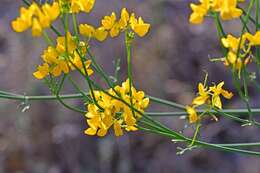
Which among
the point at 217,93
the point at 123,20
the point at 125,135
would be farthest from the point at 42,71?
the point at 125,135

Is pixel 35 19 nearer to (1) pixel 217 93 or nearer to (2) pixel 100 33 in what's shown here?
(2) pixel 100 33

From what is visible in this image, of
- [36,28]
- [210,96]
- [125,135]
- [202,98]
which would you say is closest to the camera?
[36,28]

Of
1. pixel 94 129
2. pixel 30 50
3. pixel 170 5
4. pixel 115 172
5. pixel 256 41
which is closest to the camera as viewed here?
pixel 256 41

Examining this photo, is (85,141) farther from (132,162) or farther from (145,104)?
(145,104)

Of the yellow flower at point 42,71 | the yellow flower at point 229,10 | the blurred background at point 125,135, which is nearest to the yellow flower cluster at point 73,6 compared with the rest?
the yellow flower at point 42,71

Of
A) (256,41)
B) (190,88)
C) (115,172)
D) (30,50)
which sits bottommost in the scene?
(115,172)

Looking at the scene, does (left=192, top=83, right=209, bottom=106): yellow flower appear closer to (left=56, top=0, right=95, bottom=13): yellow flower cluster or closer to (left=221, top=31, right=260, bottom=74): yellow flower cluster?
(left=221, top=31, right=260, bottom=74): yellow flower cluster

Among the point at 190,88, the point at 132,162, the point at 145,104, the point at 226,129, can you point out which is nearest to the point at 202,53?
the point at 190,88
